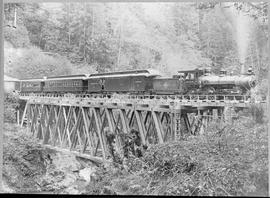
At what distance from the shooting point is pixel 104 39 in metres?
4.78

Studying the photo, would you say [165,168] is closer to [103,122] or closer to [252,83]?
[103,122]

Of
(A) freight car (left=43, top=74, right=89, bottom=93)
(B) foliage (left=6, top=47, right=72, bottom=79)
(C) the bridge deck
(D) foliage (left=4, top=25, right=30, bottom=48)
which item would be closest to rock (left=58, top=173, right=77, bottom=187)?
(C) the bridge deck

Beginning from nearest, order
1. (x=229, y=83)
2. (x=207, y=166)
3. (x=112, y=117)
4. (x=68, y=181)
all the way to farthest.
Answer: (x=207, y=166) < (x=229, y=83) < (x=68, y=181) < (x=112, y=117)

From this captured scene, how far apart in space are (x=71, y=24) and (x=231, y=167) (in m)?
2.48

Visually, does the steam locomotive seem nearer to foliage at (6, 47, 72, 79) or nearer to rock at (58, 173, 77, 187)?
foliage at (6, 47, 72, 79)

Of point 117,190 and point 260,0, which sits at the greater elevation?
point 260,0

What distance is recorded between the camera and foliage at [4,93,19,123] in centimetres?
471

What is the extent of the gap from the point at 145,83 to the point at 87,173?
1251 millimetres

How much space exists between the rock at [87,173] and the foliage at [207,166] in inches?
5.3

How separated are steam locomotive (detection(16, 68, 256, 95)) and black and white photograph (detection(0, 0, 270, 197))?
0.04 ft

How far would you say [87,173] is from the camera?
4684 millimetres

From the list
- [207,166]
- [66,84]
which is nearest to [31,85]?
[66,84]

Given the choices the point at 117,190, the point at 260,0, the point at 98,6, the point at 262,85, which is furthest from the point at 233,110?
the point at 98,6

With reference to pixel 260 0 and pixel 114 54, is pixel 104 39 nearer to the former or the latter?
pixel 114 54
